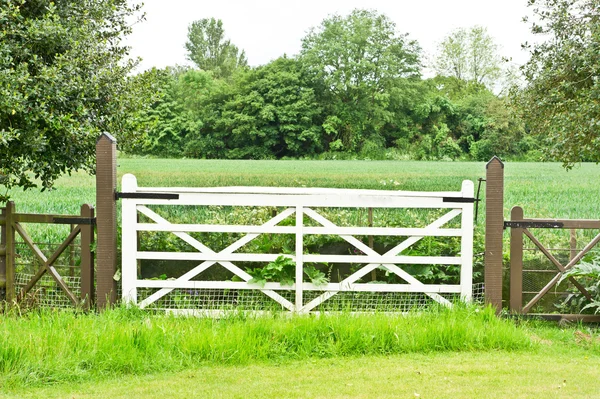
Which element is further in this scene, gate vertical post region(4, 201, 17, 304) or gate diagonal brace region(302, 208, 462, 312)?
gate vertical post region(4, 201, 17, 304)

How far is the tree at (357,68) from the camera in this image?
4722cm

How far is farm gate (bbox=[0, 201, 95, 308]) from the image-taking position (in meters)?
7.48

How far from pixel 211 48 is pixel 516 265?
204 feet

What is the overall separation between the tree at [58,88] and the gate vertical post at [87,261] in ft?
3.96

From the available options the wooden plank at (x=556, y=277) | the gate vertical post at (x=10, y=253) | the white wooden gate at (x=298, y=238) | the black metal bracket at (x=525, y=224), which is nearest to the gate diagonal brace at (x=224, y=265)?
the white wooden gate at (x=298, y=238)

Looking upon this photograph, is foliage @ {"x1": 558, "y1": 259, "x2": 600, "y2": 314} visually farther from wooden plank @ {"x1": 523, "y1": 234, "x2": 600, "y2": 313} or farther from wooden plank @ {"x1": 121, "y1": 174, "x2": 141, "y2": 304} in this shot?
wooden plank @ {"x1": 121, "y1": 174, "x2": 141, "y2": 304}

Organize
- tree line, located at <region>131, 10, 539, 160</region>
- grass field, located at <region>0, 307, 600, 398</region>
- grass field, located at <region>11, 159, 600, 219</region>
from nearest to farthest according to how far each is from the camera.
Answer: grass field, located at <region>0, 307, 600, 398</region>
grass field, located at <region>11, 159, 600, 219</region>
tree line, located at <region>131, 10, 539, 160</region>

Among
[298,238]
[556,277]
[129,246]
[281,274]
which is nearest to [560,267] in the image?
[556,277]

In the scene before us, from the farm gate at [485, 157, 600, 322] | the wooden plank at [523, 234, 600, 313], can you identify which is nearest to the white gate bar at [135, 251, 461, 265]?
the farm gate at [485, 157, 600, 322]

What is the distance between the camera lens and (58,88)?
26.6ft

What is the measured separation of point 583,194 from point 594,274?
692 inches

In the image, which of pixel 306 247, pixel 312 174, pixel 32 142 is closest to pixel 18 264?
pixel 32 142

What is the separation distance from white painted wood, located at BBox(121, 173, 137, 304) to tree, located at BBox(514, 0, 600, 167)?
7.89 metres

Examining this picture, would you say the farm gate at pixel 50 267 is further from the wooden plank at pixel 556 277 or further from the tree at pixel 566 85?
the tree at pixel 566 85
